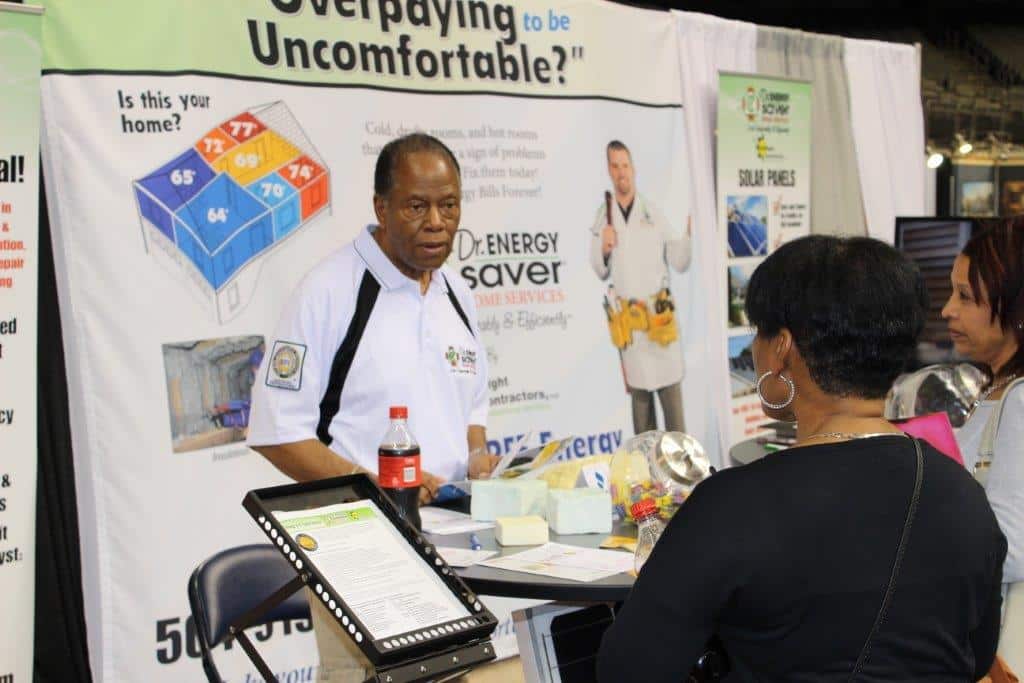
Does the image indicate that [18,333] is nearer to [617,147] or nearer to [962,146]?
[617,147]

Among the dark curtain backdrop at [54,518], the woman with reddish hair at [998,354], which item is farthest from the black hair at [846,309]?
the dark curtain backdrop at [54,518]

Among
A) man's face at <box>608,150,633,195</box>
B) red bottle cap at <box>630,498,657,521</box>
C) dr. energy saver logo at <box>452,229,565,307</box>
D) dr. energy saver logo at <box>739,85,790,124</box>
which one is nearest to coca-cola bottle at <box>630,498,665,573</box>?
red bottle cap at <box>630,498,657,521</box>

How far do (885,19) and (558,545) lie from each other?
1261 centimetres

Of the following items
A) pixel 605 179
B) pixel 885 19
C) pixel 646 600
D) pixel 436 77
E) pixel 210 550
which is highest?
pixel 885 19

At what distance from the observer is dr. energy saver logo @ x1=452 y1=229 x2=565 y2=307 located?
13.6ft

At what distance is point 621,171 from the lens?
4.68 meters

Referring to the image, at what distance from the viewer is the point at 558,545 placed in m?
2.23

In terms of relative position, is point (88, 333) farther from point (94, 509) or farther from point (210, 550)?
point (210, 550)

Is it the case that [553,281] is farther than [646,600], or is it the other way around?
[553,281]

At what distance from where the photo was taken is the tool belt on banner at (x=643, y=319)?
464 cm

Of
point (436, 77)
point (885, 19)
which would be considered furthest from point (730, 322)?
point (885, 19)

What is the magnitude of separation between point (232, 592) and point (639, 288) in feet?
8.40

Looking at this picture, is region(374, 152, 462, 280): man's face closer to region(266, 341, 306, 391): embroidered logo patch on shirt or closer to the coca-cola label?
region(266, 341, 306, 391): embroidered logo patch on shirt

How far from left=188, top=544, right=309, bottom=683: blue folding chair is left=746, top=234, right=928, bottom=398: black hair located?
1.46 metres
